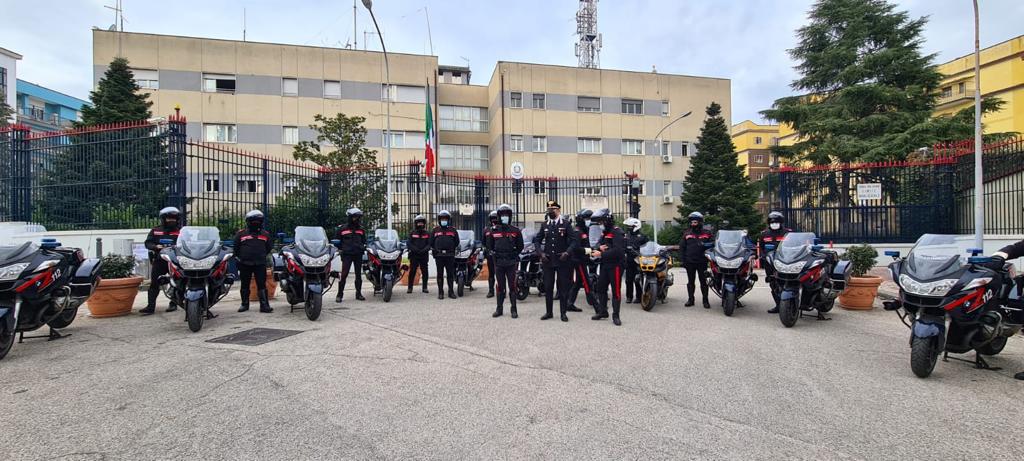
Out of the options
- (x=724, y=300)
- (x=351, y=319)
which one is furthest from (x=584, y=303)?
(x=351, y=319)

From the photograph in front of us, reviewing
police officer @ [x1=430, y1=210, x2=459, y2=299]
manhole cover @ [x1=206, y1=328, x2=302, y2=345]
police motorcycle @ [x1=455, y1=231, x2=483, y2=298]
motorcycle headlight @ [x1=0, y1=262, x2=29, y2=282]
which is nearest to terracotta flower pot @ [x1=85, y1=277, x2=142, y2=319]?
motorcycle headlight @ [x1=0, y1=262, x2=29, y2=282]

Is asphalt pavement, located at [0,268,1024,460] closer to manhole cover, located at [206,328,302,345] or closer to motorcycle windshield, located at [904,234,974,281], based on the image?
manhole cover, located at [206,328,302,345]

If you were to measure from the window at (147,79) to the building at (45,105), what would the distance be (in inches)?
1018

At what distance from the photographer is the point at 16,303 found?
5.73m

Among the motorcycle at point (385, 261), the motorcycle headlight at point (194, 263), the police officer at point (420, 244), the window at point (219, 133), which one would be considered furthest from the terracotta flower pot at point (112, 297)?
the window at point (219, 133)

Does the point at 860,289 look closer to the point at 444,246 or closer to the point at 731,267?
the point at 731,267

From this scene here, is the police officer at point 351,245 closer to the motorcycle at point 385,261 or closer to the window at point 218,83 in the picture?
the motorcycle at point 385,261

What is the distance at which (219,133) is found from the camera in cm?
3155

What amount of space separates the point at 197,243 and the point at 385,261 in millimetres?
3693

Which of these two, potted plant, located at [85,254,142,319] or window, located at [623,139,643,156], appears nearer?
potted plant, located at [85,254,142,319]

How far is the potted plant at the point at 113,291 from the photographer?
8.45 meters

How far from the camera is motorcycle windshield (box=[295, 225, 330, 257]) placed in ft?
27.8

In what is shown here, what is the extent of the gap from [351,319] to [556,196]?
11.0m

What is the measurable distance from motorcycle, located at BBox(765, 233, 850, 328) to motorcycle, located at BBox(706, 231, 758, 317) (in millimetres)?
519
